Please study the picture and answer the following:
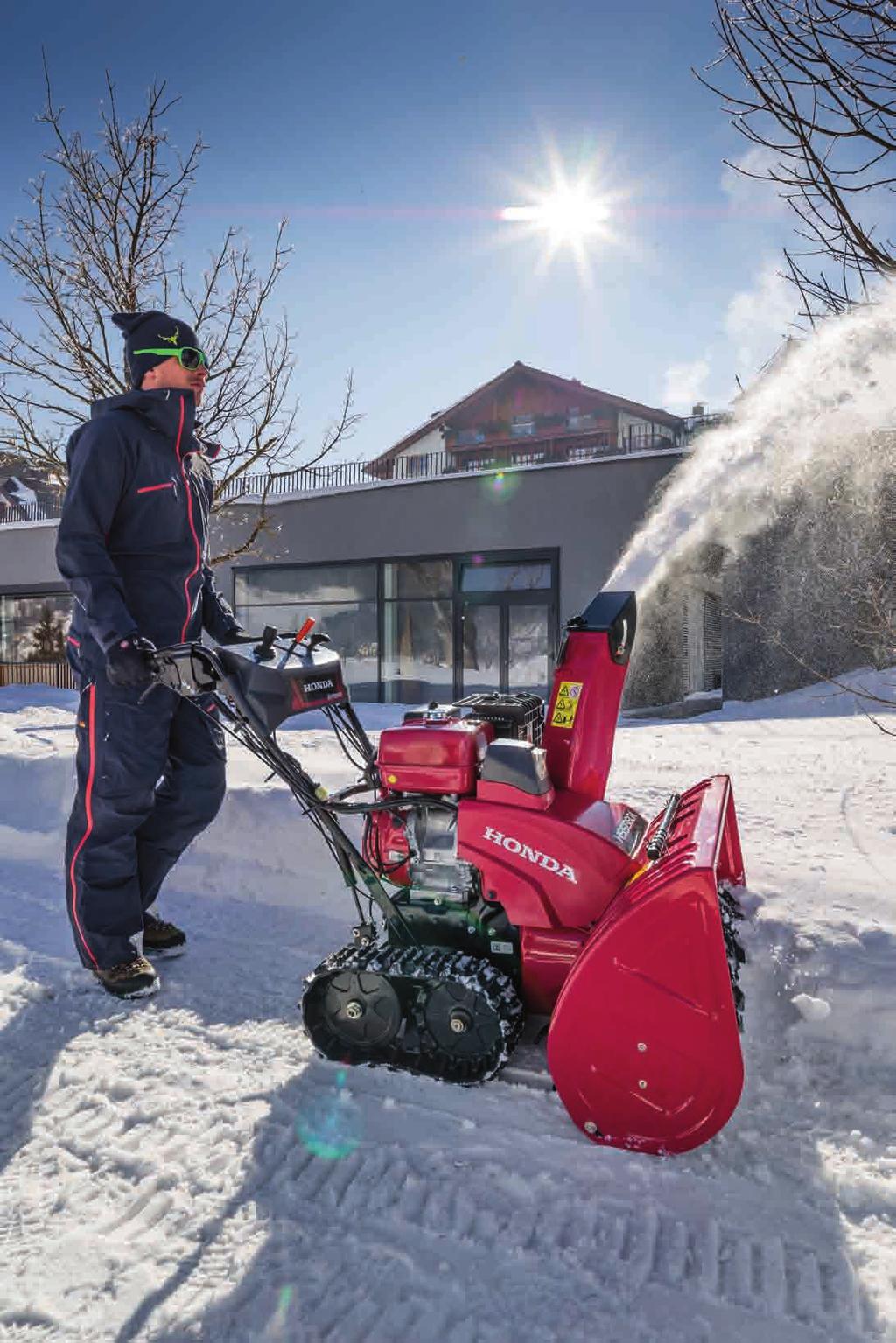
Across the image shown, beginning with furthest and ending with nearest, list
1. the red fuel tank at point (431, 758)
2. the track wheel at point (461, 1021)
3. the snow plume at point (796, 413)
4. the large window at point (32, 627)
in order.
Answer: the large window at point (32, 627), the snow plume at point (796, 413), the red fuel tank at point (431, 758), the track wheel at point (461, 1021)

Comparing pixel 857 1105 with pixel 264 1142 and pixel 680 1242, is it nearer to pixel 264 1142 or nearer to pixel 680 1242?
pixel 680 1242

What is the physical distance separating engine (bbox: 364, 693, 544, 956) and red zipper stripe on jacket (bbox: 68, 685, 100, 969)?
1.04 metres

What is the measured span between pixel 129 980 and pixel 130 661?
109 cm

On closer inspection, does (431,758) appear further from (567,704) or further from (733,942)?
(733,942)

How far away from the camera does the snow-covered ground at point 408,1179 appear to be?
1555mm

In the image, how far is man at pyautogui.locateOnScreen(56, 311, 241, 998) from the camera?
2891 mm

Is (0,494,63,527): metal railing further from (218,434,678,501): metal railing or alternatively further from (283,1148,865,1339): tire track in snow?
(283,1148,865,1339): tire track in snow

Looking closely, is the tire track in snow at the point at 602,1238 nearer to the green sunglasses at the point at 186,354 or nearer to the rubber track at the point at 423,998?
the rubber track at the point at 423,998

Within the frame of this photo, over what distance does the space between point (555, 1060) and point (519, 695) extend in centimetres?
121

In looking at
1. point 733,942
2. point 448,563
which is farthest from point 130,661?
point 448,563

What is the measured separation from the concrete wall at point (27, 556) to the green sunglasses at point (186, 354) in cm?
1824

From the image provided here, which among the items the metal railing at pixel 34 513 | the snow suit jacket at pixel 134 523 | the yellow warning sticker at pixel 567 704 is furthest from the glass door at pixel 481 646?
the yellow warning sticker at pixel 567 704

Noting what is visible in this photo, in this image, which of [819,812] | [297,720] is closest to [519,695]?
[819,812]

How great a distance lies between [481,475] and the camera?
49.8 ft
